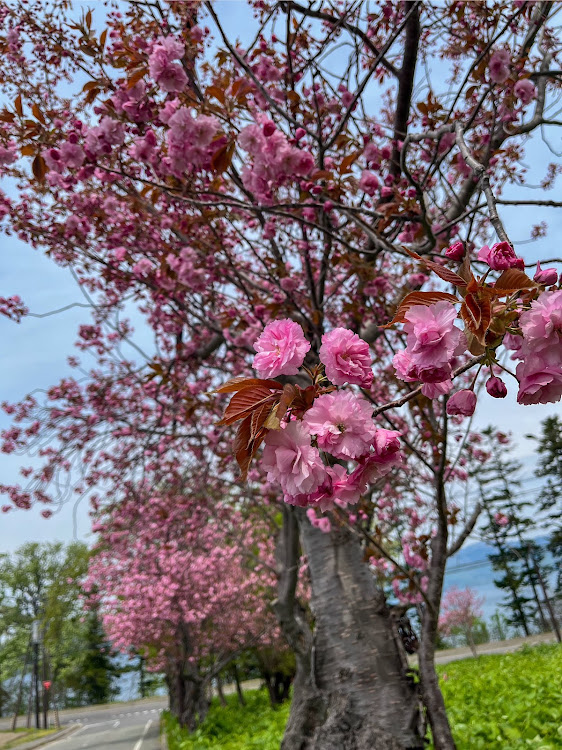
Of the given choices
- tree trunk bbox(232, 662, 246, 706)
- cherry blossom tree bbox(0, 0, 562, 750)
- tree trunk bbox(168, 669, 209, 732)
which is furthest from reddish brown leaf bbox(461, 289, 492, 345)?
tree trunk bbox(232, 662, 246, 706)

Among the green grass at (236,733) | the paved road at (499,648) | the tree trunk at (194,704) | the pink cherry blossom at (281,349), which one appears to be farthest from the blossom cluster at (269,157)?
the paved road at (499,648)

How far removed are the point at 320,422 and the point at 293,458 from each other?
0.08 metres

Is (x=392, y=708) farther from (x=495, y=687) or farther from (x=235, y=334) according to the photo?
(x=495, y=687)

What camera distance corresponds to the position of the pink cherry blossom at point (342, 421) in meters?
0.86

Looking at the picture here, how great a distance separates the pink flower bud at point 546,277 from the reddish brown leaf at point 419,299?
15cm

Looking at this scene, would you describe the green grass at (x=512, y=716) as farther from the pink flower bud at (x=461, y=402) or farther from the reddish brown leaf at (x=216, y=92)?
the reddish brown leaf at (x=216, y=92)

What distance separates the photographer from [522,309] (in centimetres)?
77

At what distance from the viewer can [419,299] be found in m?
0.80

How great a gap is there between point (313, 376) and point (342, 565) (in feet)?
8.80

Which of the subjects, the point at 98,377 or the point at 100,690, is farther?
the point at 100,690

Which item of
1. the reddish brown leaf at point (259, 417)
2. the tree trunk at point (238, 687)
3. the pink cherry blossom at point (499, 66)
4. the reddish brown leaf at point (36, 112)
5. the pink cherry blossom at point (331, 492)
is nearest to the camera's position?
the reddish brown leaf at point (259, 417)

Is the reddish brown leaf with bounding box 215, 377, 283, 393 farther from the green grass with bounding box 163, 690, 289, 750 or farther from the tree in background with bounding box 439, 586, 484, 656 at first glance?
the tree in background with bounding box 439, 586, 484, 656

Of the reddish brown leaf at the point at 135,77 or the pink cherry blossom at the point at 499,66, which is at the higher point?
the pink cherry blossom at the point at 499,66

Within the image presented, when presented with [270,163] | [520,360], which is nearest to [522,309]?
[520,360]
